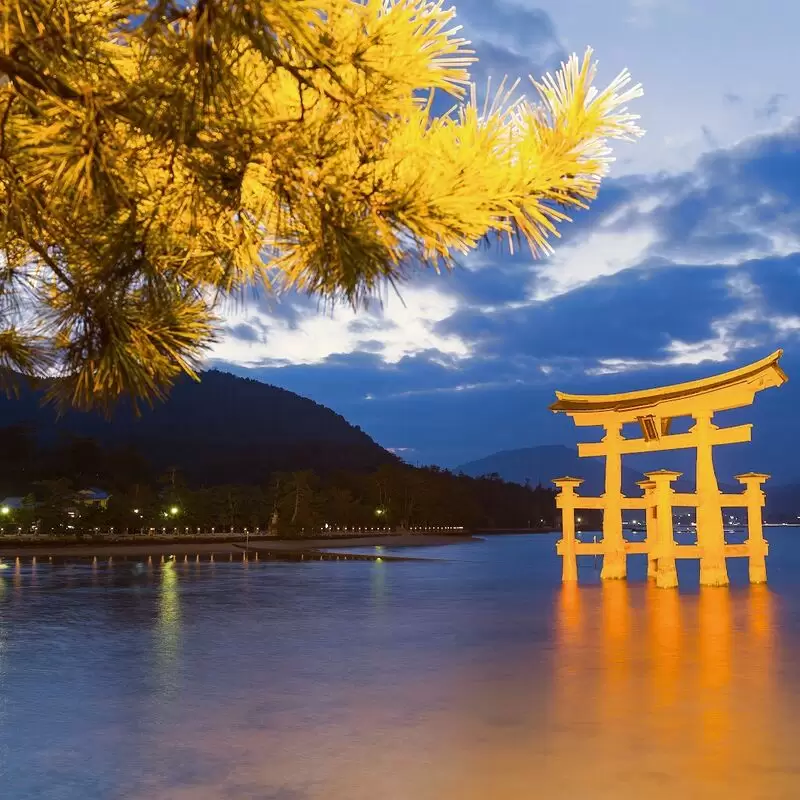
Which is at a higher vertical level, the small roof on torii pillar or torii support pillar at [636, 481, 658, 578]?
the small roof on torii pillar

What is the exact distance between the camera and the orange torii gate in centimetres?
1712

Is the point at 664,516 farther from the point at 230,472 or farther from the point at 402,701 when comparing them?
the point at 230,472

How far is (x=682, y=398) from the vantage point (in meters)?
17.9

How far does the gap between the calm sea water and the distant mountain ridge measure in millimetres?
93487

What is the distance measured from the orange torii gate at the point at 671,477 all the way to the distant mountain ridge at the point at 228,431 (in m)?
90.5

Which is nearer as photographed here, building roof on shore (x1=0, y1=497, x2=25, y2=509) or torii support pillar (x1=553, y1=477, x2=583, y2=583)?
torii support pillar (x1=553, y1=477, x2=583, y2=583)

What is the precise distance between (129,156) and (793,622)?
14.5 metres

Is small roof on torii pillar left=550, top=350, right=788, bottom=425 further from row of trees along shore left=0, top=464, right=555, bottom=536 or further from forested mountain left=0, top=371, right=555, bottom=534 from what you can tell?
row of trees along shore left=0, top=464, right=555, bottom=536

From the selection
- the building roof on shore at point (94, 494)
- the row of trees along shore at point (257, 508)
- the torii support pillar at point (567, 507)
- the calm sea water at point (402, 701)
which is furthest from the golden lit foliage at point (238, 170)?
the building roof on shore at point (94, 494)

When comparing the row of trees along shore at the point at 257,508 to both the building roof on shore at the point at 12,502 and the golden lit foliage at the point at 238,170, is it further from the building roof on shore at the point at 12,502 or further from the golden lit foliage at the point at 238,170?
the golden lit foliage at the point at 238,170

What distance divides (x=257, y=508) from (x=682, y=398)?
164ft

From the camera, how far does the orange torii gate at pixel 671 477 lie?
17125 mm

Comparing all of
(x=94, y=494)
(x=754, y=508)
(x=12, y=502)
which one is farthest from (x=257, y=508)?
(x=754, y=508)

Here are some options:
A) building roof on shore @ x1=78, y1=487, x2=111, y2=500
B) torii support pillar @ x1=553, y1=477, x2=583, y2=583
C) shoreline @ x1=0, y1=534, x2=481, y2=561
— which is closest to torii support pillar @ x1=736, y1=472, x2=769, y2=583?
torii support pillar @ x1=553, y1=477, x2=583, y2=583
